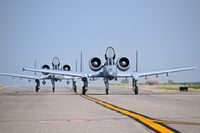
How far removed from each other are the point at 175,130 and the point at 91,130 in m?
2.05

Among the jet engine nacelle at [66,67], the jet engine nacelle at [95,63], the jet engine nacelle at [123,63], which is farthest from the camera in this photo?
the jet engine nacelle at [66,67]

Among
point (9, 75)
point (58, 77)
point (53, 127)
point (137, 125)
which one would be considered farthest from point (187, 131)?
point (9, 75)

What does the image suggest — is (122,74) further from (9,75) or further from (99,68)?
(9,75)

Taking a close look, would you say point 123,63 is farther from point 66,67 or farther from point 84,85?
point 66,67

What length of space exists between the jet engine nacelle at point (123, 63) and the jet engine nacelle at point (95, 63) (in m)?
2.26

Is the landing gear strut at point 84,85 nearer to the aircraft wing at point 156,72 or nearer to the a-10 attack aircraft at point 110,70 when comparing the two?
the a-10 attack aircraft at point 110,70

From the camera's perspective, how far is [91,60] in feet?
146

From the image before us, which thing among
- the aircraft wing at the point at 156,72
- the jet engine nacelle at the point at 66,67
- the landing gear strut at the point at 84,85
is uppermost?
the jet engine nacelle at the point at 66,67

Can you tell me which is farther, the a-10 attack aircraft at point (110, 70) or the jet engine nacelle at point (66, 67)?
the jet engine nacelle at point (66, 67)

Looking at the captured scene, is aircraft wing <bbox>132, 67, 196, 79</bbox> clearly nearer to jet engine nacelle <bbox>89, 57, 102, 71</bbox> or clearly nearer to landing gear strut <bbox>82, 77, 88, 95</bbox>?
jet engine nacelle <bbox>89, 57, 102, 71</bbox>

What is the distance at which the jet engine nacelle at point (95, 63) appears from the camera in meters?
44.3

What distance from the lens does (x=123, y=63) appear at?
44.1 m

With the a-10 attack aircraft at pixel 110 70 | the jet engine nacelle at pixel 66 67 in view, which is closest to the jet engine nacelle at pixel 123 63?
the a-10 attack aircraft at pixel 110 70

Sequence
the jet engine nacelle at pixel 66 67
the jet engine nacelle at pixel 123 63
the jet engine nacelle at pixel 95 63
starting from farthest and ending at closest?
the jet engine nacelle at pixel 66 67 < the jet engine nacelle at pixel 95 63 < the jet engine nacelle at pixel 123 63
